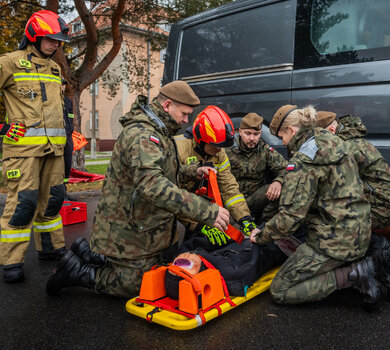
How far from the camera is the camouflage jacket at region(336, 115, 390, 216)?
308cm

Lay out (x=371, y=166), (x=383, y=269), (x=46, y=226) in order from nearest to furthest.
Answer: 1. (x=383, y=269)
2. (x=371, y=166)
3. (x=46, y=226)

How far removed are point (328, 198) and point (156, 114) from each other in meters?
1.25

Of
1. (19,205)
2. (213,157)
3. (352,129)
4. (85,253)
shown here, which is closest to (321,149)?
(352,129)

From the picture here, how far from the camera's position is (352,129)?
309 cm

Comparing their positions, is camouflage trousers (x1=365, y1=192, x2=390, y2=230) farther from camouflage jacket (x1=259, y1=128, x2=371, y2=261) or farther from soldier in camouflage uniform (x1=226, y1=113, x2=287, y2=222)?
soldier in camouflage uniform (x1=226, y1=113, x2=287, y2=222)

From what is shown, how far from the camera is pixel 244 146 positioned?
4.21 meters

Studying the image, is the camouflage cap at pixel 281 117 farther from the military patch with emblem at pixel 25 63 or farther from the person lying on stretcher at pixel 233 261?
the military patch with emblem at pixel 25 63

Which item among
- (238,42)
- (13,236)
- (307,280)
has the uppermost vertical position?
(238,42)

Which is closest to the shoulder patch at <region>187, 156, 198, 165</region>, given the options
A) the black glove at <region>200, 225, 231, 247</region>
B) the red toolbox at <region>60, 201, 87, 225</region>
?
the black glove at <region>200, 225, 231, 247</region>

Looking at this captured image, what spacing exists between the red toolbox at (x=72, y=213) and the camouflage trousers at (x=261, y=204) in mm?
2216

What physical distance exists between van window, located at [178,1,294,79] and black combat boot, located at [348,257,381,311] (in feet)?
6.46

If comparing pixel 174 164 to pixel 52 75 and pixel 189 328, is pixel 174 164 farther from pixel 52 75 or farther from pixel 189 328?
pixel 52 75

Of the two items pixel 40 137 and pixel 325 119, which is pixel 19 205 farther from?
pixel 325 119

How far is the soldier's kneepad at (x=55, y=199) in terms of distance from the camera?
11.9 feet
